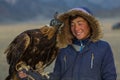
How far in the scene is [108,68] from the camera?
3.46m

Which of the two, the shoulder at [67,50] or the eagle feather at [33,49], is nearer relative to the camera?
the shoulder at [67,50]

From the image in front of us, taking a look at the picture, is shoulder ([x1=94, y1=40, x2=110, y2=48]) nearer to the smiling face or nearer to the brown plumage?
the smiling face

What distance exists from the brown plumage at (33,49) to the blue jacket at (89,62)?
0.85 feet

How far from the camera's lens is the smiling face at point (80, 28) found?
359 cm

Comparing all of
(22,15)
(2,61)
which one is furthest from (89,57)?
(22,15)

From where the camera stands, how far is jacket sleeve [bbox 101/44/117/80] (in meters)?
3.46

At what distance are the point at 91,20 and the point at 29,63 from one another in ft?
2.14

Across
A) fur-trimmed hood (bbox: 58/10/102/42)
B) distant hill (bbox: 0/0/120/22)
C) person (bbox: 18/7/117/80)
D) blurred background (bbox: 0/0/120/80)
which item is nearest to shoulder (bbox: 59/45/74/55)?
person (bbox: 18/7/117/80)

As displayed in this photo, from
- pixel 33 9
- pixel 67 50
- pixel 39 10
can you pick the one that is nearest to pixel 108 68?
pixel 67 50

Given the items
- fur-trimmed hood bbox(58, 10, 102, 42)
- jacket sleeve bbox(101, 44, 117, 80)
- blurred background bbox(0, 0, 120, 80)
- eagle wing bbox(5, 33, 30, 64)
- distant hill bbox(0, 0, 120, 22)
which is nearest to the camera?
jacket sleeve bbox(101, 44, 117, 80)

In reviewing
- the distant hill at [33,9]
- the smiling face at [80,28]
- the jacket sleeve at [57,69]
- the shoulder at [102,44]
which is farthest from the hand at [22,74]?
the distant hill at [33,9]

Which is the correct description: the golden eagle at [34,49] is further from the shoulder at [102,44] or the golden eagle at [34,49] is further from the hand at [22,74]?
the shoulder at [102,44]

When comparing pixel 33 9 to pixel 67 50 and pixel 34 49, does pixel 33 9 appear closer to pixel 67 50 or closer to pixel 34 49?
pixel 34 49

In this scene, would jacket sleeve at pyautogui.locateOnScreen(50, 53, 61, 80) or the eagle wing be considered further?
the eagle wing
